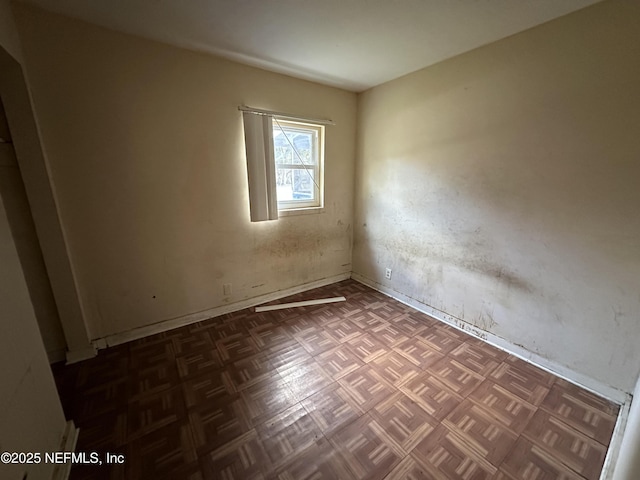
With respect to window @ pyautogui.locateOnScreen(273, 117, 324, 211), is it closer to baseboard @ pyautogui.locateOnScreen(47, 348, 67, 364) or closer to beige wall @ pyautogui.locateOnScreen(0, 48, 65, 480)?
beige wall @ pyautogui.locateOnScreen(0, 48, 65, 480)

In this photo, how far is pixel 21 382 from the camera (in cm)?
105

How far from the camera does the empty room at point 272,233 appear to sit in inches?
52.9

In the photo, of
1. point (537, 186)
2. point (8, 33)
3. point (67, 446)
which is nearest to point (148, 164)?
point (8, 33)

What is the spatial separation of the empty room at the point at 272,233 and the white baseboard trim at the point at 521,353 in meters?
0.01

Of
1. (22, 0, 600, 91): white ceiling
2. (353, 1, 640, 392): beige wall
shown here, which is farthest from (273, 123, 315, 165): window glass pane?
(353, 1, 640, 392): beige wall

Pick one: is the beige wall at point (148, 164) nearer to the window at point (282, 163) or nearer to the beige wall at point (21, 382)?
the window at point (282, 163)

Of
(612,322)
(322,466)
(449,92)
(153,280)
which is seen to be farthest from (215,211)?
(612,322)

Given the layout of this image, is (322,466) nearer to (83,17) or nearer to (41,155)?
(41,155)

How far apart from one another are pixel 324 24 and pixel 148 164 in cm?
167

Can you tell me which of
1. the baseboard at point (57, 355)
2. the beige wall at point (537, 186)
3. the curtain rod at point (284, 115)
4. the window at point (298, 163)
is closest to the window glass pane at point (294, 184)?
the window at point (298, 163)

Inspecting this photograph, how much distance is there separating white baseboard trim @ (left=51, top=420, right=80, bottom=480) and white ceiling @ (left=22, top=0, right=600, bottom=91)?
241cm

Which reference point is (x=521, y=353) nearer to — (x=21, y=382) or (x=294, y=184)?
(x=294, y=184)

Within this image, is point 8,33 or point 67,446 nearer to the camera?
point 67,446

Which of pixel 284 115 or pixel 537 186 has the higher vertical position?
pixel 284 115
